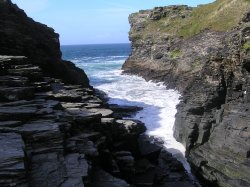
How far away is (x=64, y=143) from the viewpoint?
1933 centimetres

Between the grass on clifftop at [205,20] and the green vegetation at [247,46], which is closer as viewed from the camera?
the green vegetation at [247,46]

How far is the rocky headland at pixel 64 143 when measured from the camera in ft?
53.0

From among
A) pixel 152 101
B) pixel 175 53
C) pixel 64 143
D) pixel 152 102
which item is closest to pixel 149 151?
pixel 64 143

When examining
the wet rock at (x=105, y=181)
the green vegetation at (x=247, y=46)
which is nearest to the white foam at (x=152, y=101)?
the green vegetation at (x=247, y=46)

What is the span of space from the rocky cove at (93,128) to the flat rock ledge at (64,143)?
0.04 meters

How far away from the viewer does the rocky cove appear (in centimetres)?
1739

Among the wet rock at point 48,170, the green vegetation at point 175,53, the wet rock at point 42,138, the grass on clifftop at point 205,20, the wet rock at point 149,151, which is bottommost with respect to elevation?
the wet rock at point 149,151

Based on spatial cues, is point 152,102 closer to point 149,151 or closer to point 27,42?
point 27,42

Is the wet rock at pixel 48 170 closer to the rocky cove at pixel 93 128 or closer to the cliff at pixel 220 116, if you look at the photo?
the rocky cove at pixel 93 128

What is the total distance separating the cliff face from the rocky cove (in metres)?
0.11

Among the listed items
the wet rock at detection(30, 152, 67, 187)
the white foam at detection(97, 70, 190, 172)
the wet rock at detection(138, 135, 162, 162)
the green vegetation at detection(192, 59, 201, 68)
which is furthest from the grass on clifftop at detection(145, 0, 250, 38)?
the wet rock at detection(30, 152, 67, 187)

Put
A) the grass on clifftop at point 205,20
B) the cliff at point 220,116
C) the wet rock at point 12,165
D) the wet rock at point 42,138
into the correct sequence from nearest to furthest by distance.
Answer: the wet rock at point 12,165, the wet rock at point 42,138, the cliff at point 220,116, the grass on clifftop at point 205,20

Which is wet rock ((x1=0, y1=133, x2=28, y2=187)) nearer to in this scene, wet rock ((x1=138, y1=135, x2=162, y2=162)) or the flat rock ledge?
the flat rock ledge

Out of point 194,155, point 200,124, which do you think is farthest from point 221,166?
point 200,124
